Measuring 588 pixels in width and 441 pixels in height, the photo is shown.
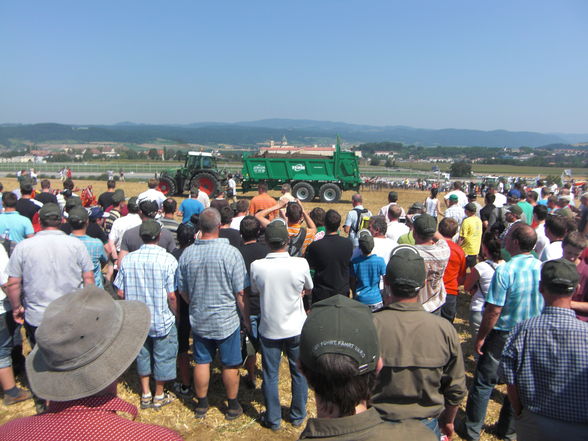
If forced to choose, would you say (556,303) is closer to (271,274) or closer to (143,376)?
(271,274)

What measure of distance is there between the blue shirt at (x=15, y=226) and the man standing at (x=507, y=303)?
4552 mm

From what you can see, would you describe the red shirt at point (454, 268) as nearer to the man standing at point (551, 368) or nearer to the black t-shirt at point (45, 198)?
the man standing at point (551, 368)

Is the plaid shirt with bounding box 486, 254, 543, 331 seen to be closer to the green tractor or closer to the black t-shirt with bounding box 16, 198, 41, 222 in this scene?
the black t-shirt with bounding box 16, 198, 41, 222

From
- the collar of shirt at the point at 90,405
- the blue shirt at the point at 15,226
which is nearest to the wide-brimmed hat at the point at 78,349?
the collar of shirt at the point at 90,405

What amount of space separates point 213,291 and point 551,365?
2.24 meters

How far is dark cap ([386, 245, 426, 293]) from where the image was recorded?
2.11 m

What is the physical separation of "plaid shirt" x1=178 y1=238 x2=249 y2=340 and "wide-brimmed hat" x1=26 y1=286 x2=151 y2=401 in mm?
1670

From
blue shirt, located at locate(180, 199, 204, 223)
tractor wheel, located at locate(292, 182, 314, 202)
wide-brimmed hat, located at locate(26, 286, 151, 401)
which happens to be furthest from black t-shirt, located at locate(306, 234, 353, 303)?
tractor wheel, located at locate(292, 182, 314, 202)

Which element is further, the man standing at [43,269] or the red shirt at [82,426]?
the man standing at [43,269]

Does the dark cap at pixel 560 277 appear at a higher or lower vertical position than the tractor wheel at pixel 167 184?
higher

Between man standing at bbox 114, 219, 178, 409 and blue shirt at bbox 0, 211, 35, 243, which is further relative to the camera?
blue shirt at bbox 0, 211, 35, 243

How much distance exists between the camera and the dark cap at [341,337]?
1257 millimetres

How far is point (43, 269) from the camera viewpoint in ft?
10.5

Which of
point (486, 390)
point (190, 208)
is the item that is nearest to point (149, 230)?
point (190, 208)
